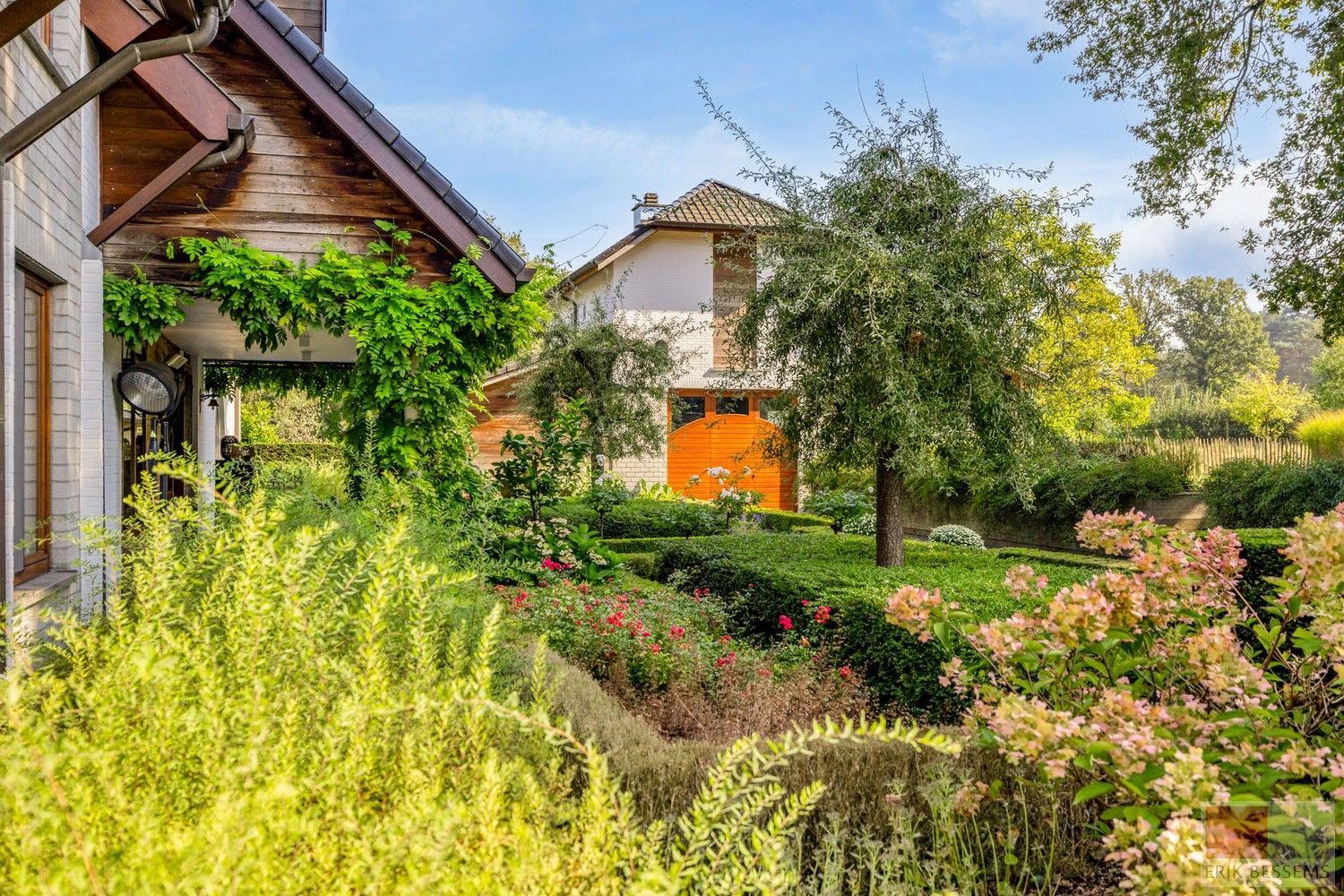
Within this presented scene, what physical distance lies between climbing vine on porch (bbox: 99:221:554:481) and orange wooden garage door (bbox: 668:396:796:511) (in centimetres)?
1287

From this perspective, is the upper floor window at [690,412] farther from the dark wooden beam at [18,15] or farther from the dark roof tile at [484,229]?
the dark wooden beam at [18,15]

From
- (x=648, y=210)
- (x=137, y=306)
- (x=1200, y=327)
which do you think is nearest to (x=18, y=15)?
(x=137, y=306)

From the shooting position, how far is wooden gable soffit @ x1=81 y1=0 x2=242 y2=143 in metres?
6.38

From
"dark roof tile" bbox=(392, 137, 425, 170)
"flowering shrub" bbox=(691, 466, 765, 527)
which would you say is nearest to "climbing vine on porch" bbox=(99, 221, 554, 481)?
"dark roof tile" bbox=(392, 137, 425, 170)

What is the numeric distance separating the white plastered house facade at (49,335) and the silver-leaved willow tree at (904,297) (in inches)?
195

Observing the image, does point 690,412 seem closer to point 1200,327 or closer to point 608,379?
point 608,379

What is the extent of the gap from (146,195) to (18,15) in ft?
10.1

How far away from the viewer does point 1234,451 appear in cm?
1669

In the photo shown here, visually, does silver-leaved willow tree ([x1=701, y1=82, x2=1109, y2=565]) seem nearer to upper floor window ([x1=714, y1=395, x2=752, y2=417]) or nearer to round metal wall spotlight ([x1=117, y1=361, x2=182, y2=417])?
round metal wall spotlight ([x1=117, y1=361, x2=182, y2=417])

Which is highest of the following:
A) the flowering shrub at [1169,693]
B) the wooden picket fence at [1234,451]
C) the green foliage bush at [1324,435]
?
the green foliage bush at [1324,435]

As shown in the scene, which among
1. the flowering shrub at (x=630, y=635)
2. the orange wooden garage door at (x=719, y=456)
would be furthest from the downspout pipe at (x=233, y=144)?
the orange wooden garage door at (x=719, y=456)

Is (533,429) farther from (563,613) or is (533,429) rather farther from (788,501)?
(563,613)

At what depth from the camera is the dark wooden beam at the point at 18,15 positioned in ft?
12.4

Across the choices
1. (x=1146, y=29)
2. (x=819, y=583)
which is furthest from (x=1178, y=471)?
(x=819, y=583)
